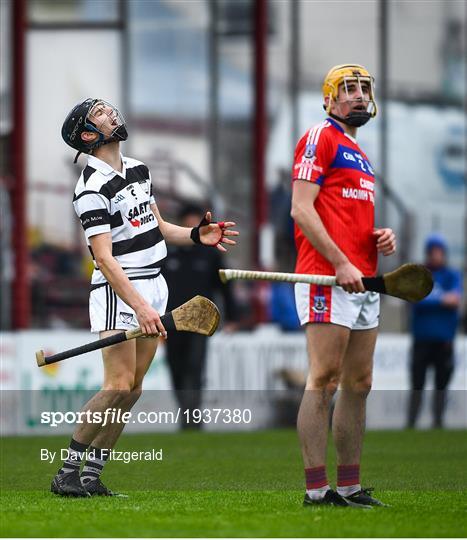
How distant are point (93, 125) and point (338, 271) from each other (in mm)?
1541

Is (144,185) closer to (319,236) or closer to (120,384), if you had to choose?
(120,384)

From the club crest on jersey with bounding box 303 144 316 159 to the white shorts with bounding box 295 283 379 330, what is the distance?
0.60 metres

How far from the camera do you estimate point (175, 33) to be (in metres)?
19.7

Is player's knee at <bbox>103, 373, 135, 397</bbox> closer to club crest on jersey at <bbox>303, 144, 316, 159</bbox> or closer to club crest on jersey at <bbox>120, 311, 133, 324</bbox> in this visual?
club crest on jersey at <bbox>120, 311, 133, 324</bbox>

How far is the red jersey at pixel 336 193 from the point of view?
7.16m

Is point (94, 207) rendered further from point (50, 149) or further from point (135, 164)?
point (50, 149)

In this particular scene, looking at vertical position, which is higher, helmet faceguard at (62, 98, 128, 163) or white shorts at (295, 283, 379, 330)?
helmet faceguard at (62, 98, 128, 163)

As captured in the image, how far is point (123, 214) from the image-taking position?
761cm

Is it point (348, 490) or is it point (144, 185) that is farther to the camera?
point (144, 185)

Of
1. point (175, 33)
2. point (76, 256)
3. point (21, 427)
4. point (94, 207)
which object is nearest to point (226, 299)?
point (21, 427)

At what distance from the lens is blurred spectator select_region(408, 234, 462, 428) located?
579 inches

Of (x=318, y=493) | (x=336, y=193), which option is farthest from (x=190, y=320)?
(x=318, y=493)

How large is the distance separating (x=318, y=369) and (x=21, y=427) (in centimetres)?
802

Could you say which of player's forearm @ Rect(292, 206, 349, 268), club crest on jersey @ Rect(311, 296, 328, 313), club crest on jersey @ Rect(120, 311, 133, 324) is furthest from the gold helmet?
club crest on jersey @ Rect(120, 311, 133, 324)
